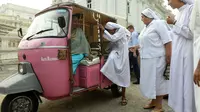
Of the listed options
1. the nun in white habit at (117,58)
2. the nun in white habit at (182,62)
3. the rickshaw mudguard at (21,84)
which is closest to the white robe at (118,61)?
the nun in white habit at (117,58)

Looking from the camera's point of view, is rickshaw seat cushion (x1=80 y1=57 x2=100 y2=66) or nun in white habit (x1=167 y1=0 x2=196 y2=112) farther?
rickshaw seat cushion (x1=80 y1=57 x2=100 y2=66)

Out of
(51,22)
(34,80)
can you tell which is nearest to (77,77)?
(34,80)

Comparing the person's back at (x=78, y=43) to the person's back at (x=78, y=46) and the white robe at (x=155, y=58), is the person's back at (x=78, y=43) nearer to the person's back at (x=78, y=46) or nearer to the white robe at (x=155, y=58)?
the person's back at (x=78, y=46)

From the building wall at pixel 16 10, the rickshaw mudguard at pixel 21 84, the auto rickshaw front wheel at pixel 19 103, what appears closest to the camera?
the rickshaw mudguard at pixel 21 84

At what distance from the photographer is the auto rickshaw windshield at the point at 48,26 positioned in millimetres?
3449

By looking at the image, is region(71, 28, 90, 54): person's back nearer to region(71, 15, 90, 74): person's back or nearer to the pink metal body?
region(71, 15, 90, 74): person's back

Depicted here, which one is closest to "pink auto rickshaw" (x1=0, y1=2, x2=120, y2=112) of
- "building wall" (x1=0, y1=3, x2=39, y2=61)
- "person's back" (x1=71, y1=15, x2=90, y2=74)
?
"person's back" (x1=71, y1=15, x2=90, y2=74)

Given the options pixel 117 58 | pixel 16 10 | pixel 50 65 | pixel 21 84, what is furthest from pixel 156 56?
pixel 16 10

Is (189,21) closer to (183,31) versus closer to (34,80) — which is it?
(183,31)

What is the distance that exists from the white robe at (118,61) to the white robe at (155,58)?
0.74m

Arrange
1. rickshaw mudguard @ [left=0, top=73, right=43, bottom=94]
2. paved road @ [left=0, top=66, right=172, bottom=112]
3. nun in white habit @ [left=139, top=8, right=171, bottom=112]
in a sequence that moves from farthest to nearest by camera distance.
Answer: paved road @ [left=0, top=66, right=172, bottom=112], nun in white habit @ [left=139, top=8, right=171, bottom=112], rickshaw mudguard @ [left=0, top=73, right=43, bottom=94]

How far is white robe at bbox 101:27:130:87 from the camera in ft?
13.8

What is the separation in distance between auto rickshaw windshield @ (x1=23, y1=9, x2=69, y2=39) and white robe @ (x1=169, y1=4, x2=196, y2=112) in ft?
6.25

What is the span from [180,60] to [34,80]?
7.68 ft
